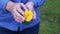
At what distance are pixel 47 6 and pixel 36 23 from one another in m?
2.62

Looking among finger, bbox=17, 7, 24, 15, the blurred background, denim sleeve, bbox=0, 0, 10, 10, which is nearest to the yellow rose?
finger, bbox=17, 7, 24, 15

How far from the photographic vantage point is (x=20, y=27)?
166cm

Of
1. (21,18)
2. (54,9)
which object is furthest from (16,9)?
(54,9)

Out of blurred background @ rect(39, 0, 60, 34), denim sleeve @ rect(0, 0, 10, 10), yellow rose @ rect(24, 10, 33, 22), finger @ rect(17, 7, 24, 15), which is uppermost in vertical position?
denim sleeve @ rect(0, 0, 10, 10)

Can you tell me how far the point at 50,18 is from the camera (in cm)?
392

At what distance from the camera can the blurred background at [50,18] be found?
139 inches

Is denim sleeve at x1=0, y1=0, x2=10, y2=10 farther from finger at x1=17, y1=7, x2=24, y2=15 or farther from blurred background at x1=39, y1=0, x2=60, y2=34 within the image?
blurred background at x1=39, y1=0, x2=60, y2=34

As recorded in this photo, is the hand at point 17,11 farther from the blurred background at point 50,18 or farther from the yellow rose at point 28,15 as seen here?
the blurred background at point 50,18

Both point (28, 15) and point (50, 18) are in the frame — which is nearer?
point (28, 15)

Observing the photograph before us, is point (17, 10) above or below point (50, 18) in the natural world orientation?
above

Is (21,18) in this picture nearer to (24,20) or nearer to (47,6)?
(24,20)

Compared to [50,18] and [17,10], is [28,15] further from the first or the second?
[50,18]

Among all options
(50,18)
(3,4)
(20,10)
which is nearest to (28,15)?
(20,10)

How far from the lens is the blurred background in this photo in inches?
139
